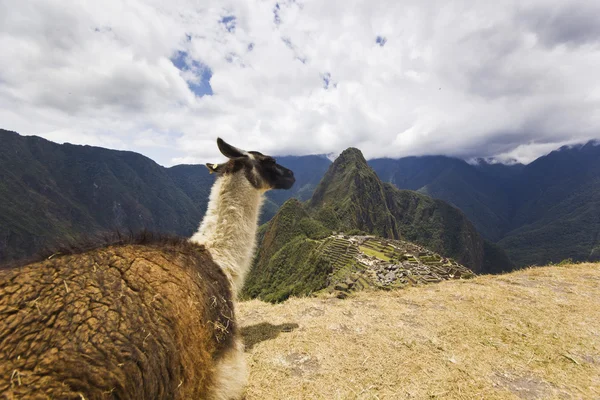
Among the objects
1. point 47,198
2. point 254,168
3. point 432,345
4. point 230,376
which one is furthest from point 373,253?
point 47,198

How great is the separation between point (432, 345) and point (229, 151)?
515cm

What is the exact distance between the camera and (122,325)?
7.13 feet

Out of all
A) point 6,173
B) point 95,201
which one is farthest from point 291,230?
point 95,201

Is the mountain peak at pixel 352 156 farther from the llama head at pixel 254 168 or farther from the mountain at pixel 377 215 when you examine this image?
the llama head at pixel 254 168

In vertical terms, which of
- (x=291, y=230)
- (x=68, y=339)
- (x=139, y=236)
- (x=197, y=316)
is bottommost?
(x=291, y=230)

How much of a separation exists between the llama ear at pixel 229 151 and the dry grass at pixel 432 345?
3595 millimetres

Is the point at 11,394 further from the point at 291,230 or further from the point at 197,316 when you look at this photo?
the point at 291,230

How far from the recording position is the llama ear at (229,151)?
488cm

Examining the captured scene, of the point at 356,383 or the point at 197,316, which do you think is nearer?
the point at 197,316

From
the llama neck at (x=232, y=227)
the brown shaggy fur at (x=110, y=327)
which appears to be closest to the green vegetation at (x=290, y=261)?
the llama neck at (x=232, y=227)

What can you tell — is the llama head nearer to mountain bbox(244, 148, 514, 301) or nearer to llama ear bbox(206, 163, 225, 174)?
llama ear bbox(206, 163, 225, 174)

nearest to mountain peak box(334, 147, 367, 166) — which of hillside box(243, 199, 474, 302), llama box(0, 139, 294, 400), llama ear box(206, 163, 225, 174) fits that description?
hillside box(243, 199, 474, 302)

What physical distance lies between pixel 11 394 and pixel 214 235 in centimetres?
277

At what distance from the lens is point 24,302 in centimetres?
Result: 198
